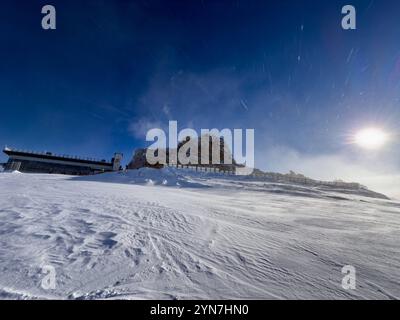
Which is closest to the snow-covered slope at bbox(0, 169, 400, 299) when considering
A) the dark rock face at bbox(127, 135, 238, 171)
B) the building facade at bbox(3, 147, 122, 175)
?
the dark rock face at bbox(127, 135, 238, 171)

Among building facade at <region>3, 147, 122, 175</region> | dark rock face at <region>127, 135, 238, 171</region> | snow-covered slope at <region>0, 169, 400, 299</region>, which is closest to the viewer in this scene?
snow-covered slope at <region>0, 169, 400, 299</region>

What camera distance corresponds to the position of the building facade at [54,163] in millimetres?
24688

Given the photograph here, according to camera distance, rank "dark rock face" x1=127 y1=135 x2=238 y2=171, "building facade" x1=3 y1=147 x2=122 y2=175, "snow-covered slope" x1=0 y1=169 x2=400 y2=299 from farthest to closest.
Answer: "dark rock face" x1=127 y1=135 x2=238 y2=171
"building facade" x1=3 y1=147 x2=122 y2=175
"snow-covered slope" x1=0 y1=169 x2=400 y2=299

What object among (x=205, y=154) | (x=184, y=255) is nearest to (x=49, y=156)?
(x=205, y=154)

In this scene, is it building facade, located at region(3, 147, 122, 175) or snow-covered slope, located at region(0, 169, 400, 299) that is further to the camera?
building facade, located at region(3, 147, 122, 175)

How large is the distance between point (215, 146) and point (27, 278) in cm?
2779

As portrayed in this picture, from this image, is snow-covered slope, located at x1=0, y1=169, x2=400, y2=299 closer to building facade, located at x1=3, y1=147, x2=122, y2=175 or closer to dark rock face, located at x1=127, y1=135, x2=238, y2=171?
dark rock face, located at x1=127, y1=135, x2=238, y2=171

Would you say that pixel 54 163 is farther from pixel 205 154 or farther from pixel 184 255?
pixel 184 255

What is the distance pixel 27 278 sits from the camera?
1549mm

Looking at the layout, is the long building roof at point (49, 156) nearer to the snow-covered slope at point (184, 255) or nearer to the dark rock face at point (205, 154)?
the dark rock face at point (205, 154)

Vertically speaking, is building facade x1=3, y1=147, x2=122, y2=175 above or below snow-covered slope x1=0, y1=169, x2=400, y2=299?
above

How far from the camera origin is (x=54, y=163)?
86.2 feet

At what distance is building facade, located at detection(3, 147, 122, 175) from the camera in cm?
2469
